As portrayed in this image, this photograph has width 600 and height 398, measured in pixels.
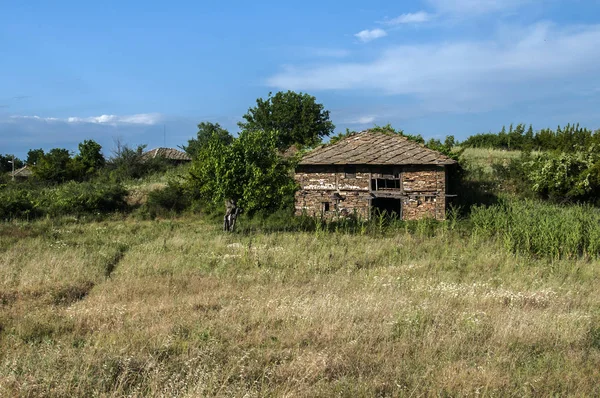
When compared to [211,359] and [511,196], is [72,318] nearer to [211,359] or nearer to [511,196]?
[211,359]

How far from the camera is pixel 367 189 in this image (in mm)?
22641

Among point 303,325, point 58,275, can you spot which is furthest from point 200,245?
point 303,325

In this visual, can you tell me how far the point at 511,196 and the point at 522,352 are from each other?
22360mm

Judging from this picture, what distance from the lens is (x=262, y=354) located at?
587 cm

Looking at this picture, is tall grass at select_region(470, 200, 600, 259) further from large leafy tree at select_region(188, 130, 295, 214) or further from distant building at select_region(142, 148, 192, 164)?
distant building at select_region(142, 148, 192, 164)

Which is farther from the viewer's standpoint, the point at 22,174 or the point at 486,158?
the point at 22,174

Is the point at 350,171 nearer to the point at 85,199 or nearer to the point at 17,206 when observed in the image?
the point at 85,199

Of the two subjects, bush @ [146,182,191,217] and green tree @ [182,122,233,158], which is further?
green tree @ [182,122,233,158]

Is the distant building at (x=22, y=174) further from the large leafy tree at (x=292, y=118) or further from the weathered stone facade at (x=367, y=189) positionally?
the weathered stone facade at (x=367, y=189)

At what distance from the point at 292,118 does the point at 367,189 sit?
2965 cm

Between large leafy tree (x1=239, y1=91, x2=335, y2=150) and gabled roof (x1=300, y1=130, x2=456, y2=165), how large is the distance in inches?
1004

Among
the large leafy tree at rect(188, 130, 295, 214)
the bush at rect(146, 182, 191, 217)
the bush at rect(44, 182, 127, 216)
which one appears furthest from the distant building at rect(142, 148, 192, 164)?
the large leafy tree at rect(188, 130, 295, 214)

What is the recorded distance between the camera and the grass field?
5004 mm

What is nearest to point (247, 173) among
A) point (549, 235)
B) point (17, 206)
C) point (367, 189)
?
point (367, 189)
